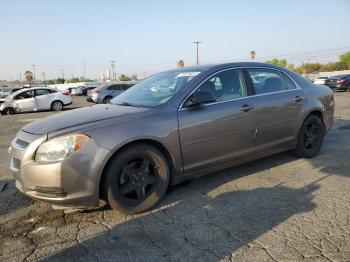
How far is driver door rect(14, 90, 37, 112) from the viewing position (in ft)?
60.6

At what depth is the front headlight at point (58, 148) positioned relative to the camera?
11.0 ft

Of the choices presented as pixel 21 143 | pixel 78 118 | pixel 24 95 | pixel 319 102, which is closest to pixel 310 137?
pixel 319 102

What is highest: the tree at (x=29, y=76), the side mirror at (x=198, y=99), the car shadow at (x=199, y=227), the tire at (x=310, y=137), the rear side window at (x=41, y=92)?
the tree at (x=29, y=76)

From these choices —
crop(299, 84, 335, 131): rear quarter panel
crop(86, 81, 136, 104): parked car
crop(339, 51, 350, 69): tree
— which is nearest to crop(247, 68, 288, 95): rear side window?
crop(299, 84, 335, 131): rear quarter panel

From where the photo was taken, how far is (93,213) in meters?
3.81

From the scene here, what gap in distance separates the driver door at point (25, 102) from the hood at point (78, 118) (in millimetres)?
15746

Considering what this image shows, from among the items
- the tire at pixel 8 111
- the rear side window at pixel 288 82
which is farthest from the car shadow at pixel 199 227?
the tire at pixel 8 111

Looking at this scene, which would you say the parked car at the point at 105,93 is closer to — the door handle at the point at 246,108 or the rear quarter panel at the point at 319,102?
the rear quarter panel at the point at 319,102

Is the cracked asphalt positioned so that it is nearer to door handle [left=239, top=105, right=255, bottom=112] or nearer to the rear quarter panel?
door handle [left=239, top=105, right=255, bottom=112]

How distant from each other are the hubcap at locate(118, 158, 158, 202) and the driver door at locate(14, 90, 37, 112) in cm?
1651

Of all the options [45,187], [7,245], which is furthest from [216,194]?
[7,245]

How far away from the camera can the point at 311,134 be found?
5.64 metres

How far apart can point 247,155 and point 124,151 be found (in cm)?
182

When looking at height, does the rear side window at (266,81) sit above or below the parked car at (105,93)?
above
